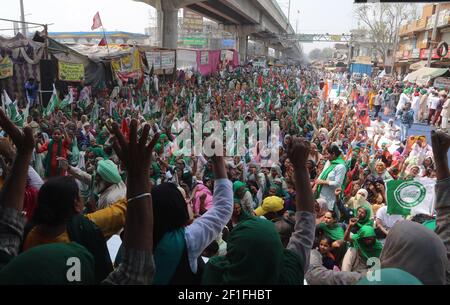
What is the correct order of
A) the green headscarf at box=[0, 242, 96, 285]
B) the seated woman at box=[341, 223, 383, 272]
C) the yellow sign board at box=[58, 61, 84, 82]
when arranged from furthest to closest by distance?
1. the yellow sign board at box=[58, 61, 84, 82]
2. the seated woman at box=[341, 223, 383, 272]
3. the green headscarf at box=[0, 242, 96, 285]

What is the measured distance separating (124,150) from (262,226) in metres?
0.55

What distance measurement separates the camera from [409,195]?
13.4 feet

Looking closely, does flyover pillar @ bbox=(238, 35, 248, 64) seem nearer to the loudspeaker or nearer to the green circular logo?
the loudspeaker

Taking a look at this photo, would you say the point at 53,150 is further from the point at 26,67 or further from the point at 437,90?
the point at 437,90

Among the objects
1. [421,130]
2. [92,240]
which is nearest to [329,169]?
[92,240]

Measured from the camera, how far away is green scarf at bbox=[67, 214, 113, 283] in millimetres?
1556

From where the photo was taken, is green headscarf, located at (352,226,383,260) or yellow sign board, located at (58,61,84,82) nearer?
green headscarf, located at (352,226,383,260)

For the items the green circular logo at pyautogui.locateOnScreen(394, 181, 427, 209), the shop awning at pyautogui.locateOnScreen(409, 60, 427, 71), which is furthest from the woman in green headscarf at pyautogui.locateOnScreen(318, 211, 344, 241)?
the shop awning at pyautogui.locateOnScreen(409, 60, 427, 71)

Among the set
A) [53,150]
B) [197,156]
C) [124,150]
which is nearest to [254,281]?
[124,150]

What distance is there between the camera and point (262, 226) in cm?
136

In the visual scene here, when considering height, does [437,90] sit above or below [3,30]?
below

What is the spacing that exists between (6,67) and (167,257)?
11374mm

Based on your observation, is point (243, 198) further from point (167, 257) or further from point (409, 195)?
point (167, 257)

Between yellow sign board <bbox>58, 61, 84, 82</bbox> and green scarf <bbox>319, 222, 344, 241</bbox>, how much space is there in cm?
1084
